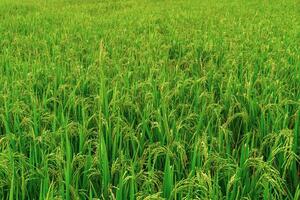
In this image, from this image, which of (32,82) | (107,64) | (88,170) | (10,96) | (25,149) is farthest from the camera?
(107,64)

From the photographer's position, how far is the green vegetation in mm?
1676

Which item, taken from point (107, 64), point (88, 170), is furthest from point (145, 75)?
point (88, 170)

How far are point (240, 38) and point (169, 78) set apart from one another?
7.29 feet

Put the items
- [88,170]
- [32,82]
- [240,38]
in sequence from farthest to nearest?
[240,38] < [32,82] < [88,170]

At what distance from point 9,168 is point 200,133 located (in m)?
1.04

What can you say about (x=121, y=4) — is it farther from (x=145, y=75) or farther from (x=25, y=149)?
(x=25, y=149)

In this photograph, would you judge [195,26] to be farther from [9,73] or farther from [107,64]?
[9,73]

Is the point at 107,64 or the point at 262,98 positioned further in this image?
the point at 107,64

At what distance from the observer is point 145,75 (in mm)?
3420

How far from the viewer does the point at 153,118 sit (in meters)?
2.54

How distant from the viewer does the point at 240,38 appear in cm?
513

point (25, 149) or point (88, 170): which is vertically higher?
point (88, 170)

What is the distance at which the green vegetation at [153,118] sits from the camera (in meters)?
1.68

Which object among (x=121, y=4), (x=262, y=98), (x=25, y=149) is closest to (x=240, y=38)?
(x=262, y=98)
